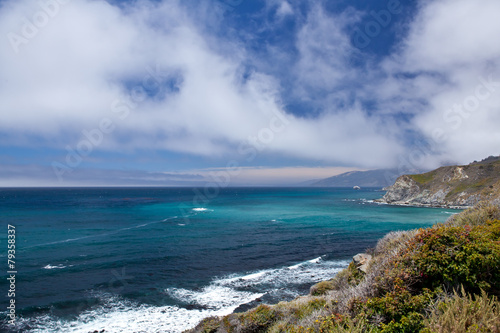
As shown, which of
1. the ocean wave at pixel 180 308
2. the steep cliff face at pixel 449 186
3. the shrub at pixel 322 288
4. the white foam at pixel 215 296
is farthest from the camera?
the steep cliff face at pixel 449 186

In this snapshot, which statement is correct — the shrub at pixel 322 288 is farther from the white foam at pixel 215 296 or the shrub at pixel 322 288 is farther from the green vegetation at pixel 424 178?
the green vegetation at pixel 424 178

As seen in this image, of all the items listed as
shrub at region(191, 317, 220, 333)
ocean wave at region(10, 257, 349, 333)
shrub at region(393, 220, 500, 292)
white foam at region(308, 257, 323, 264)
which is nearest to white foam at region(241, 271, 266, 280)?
ocean wave at region(10, 257, 349, 333)

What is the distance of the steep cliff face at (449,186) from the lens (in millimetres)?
83188

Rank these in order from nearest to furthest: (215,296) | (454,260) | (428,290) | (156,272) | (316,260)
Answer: (428,290) < (454,260) < (215,296) < (156,272) < (316,260)

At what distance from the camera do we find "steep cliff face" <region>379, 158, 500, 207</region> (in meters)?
83.2

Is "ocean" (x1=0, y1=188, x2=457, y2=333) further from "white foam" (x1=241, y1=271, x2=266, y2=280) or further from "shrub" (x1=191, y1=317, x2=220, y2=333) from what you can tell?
"shrub" (x1=191, y1=317, x2=220, y2=333)

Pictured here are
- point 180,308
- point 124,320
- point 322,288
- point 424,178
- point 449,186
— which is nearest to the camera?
point 322,288

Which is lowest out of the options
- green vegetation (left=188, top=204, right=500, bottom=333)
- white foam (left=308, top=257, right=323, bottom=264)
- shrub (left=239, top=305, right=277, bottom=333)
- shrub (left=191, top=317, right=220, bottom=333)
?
white foam (left=308, top=257, right=323, bottom=264)

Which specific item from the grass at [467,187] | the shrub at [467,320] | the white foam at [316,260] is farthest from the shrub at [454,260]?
the grass at [467,187]

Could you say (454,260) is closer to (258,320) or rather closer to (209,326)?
(258,320)

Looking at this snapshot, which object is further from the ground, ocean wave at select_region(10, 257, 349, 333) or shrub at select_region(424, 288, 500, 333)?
shrub at select_region(424, 288, 500, 333)

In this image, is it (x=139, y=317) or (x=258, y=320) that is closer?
(x=258, y=320)

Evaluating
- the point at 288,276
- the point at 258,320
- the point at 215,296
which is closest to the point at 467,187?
the point at 288,276

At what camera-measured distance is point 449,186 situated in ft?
318
